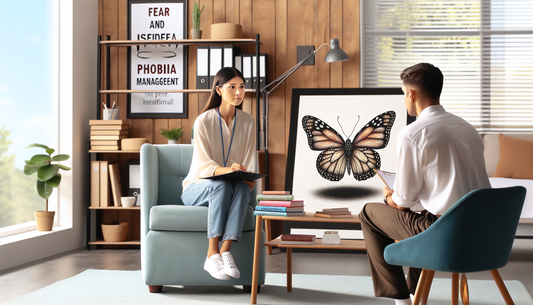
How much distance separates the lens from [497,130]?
4.15 metres

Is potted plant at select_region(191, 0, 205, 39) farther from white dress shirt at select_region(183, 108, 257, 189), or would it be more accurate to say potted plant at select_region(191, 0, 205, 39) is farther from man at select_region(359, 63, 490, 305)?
man at select_region(359, 63, 490, 305)

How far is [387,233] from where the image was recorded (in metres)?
1.86

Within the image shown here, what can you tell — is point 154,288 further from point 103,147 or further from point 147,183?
point 103,147

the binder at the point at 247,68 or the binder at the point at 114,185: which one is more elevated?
the binder at the point at 247,68

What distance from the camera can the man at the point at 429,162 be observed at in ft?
5.40

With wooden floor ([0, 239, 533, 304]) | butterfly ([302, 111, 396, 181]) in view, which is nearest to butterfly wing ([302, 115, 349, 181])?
butterfly ([302, 111, 396, 181])

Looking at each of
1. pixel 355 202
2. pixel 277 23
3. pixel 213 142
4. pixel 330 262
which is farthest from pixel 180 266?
pixel 277 23

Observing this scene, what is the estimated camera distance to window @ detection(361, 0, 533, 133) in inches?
163

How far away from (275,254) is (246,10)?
2.11 meters

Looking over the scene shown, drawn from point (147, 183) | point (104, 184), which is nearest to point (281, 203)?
point (147, 183)

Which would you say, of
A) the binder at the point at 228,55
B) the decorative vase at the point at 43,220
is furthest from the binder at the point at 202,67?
the decorative vase at the point at 43,220

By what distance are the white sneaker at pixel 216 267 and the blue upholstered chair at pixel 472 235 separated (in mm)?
1001

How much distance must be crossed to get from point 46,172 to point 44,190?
14cm

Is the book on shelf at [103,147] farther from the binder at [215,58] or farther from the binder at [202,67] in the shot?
the binder at [215,58]
